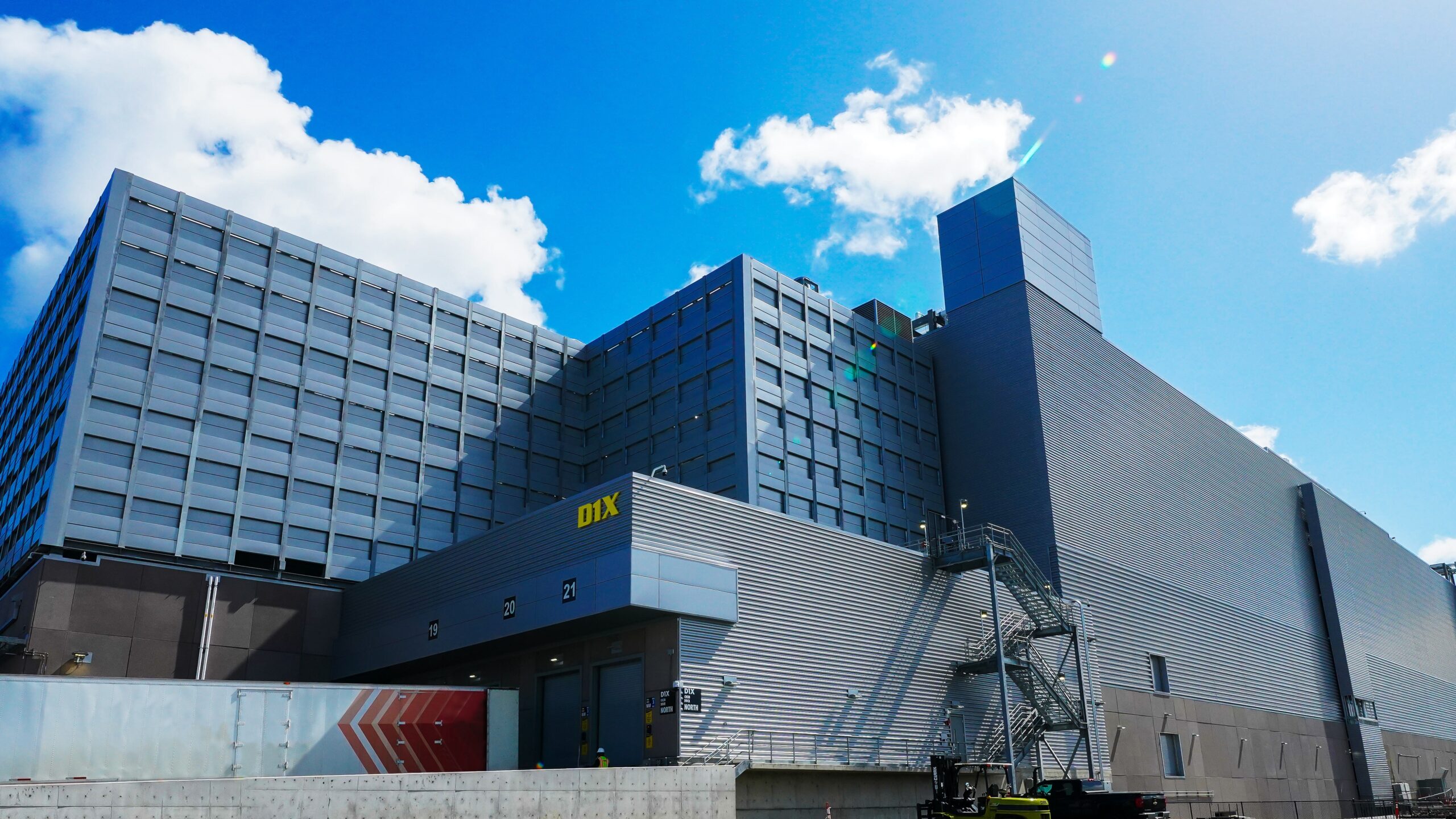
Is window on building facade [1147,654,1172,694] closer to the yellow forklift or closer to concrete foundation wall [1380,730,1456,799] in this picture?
the yellow forklift

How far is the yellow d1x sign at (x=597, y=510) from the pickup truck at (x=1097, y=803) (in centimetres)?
1513

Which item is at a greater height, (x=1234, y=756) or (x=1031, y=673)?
(x=1031, y=673)

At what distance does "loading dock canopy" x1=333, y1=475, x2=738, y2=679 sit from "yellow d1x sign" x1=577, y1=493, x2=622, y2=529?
0.12 feet

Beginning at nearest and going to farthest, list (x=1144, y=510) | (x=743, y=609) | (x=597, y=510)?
1. (x=597, y=510)
2. (x=743, y=609)
3. (x=1144, y=510)

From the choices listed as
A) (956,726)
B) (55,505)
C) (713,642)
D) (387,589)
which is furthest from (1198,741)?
(55,505)

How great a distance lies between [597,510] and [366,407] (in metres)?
23.6

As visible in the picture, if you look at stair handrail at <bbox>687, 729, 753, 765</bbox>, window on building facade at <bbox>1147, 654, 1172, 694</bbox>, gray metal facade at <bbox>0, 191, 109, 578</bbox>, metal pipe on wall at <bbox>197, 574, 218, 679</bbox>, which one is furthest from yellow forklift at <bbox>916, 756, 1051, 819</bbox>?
gray metal facade at <bbox>0, 191, 109, 578</bbox>

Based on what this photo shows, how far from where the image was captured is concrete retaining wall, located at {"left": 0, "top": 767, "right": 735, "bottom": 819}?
1975 centimetres

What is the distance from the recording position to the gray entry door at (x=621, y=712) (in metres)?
33.0

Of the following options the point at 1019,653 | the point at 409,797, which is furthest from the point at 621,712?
the point at 1019,653

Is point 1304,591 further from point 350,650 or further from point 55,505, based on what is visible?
point 55,505

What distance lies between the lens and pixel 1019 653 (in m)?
42.3

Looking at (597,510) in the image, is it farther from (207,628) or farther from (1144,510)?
(1144,510)

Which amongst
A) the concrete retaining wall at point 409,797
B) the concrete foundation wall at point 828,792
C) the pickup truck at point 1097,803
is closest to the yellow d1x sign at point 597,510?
the concrete retaining wall at point 409,797
